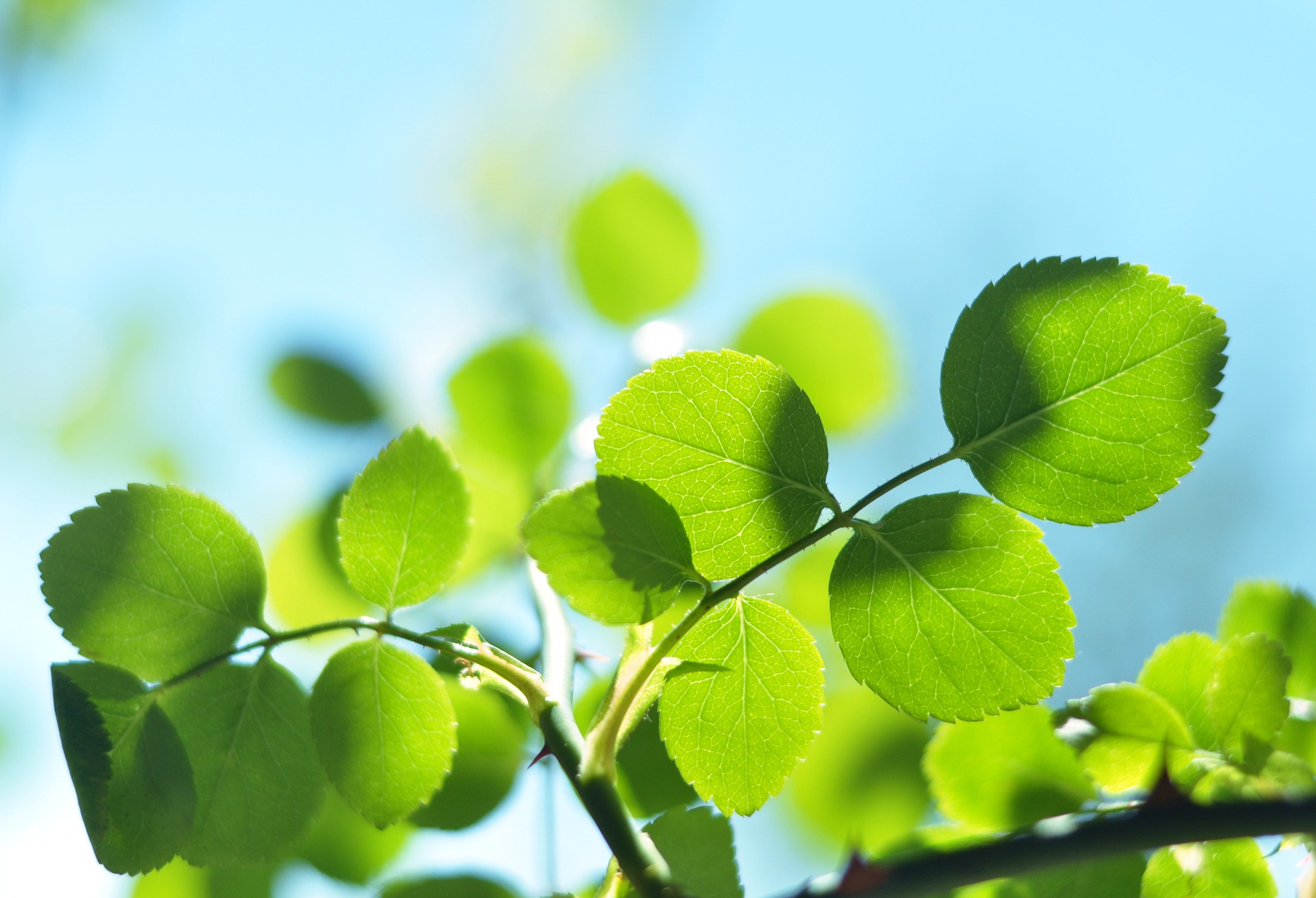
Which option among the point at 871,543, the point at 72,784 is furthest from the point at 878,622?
the point at 72,784

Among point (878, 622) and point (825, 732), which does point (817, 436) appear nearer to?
point (878, 622)

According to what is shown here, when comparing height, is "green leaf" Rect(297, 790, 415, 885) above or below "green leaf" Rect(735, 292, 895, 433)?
below

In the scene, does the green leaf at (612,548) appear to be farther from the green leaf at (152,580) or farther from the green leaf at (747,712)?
the green leaf at (152,580)

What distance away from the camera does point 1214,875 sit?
0.30 meters

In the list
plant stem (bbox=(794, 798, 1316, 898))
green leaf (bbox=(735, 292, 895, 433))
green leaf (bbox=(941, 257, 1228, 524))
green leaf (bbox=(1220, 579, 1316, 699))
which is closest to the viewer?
plant stem (bbox=(794, 798, 1316, 898))

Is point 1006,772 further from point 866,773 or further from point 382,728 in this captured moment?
point 382,728

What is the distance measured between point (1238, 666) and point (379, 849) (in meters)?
0.38

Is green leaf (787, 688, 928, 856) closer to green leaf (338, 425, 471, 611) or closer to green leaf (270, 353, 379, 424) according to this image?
green leaf (338, 425, 471, 611)

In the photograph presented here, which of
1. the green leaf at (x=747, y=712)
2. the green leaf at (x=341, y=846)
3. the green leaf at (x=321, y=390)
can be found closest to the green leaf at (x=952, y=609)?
the green leaf at (x=747, y=712)

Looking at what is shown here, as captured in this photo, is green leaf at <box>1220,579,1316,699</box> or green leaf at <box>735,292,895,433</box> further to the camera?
green leaf at <box>735,292,895,433</box>

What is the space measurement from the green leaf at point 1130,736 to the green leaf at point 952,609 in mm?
63

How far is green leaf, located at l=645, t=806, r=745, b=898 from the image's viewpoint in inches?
10.8

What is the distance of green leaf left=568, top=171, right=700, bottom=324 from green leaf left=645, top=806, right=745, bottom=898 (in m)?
0.39

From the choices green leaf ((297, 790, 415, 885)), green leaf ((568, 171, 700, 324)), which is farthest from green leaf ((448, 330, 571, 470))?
green leaf ((297, 790, 415, 885))
